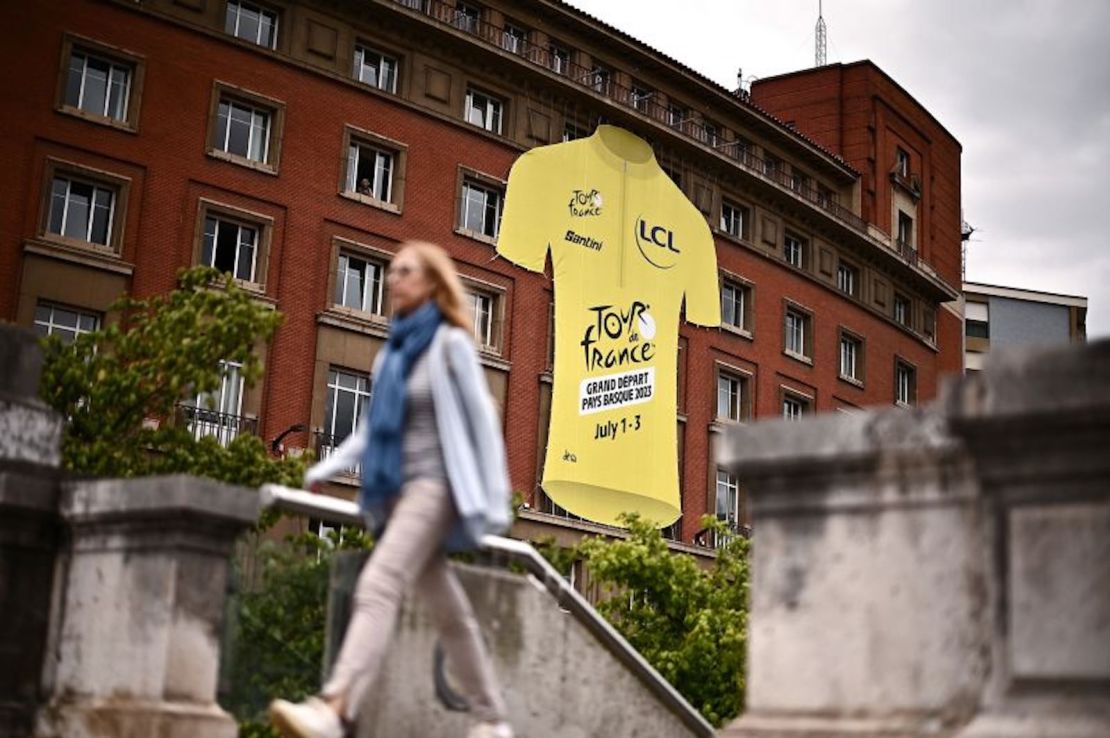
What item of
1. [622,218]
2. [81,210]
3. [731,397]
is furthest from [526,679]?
[731,397]

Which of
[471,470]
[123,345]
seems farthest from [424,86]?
[471,470]

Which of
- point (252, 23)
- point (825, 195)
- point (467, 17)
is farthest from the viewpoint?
point (825, 195)

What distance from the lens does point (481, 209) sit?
37.7m

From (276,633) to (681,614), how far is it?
67.8 feet

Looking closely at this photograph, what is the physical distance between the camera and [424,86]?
120 ft

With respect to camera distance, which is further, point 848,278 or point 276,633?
point 848,278

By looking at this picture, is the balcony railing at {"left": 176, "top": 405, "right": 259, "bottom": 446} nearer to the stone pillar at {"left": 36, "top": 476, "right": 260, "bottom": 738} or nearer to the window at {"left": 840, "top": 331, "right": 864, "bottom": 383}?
the window at {"left": 840, "top": 331, "right": 864, "bottom": 383}

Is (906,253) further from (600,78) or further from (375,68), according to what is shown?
(375,68)

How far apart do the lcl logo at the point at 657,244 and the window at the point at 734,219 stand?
15.6 ft

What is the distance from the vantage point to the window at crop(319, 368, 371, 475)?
33.2 metres

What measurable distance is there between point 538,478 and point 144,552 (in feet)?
101

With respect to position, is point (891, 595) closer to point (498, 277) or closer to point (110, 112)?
point (110, 112)

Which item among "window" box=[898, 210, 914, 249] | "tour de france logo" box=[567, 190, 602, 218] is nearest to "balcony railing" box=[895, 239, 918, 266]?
"window" box=[898, 210, 914, 249]

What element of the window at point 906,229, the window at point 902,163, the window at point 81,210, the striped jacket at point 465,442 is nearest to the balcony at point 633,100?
the window at point 906,229
